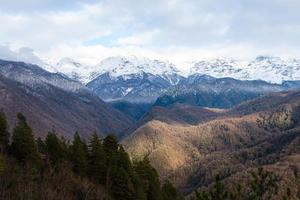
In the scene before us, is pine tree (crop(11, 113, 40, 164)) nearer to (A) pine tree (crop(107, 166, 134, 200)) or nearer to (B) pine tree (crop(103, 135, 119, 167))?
(A) pine tree (crop(107, 166, 134, 200))

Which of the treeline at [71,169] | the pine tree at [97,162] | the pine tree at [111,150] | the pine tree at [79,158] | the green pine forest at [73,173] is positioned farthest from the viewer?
the pine tree at [111,150]

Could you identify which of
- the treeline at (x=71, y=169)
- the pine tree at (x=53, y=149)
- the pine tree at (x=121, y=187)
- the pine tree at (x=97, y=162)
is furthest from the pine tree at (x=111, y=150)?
the pine tree at (x=53, y=149)

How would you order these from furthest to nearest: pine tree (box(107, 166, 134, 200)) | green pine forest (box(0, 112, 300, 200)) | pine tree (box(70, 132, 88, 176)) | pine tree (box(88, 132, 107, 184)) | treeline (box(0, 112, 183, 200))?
pine tree (box(88, 132, 107, 184)) < pine tree (box(70, 132, 88, 176)) < pine tree (box(107, 166, 134, 200)) < treeline (box(0, 112, 183, 200)) < green pine forest (box(0, 112, 300, 200))

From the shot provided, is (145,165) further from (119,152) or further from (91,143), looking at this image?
(91,143)

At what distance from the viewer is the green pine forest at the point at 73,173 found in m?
59.7

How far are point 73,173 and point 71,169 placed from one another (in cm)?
175

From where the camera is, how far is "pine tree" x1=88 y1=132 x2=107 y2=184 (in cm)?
8588

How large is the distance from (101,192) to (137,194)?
9615 millimetres

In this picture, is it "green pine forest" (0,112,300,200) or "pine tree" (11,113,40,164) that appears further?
"pine tree" (11,113,40,164)

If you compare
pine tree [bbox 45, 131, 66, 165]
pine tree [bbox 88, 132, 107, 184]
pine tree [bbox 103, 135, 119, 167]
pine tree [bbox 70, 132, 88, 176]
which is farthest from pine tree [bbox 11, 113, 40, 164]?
pine tree [bbox 103, 135, 119, 167]

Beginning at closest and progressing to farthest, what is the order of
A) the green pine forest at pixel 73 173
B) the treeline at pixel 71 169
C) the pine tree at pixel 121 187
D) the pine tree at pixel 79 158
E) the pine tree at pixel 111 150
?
the green pine forest at pixel 73 173 < the treeline at pixel 71 169 < the pine tree at pixel 121 187 < the pine tree at pixel 79 158 < the pine tree at pixel 111 150

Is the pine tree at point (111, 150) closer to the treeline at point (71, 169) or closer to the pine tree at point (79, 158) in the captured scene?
the treeline at point (71, 169)

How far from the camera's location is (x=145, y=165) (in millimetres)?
97438

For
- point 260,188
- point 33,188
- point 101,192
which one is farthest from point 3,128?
point 260,188
